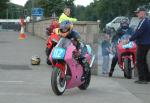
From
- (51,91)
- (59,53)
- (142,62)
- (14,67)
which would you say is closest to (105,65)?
(142,62)

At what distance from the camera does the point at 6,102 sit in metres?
9.93

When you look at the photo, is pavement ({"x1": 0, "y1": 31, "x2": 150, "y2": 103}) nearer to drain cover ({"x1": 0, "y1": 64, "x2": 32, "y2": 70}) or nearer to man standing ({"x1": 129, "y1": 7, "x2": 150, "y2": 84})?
drain cover ({"x1": 0, "y1": 64, "x2": 32, "y2": 70})

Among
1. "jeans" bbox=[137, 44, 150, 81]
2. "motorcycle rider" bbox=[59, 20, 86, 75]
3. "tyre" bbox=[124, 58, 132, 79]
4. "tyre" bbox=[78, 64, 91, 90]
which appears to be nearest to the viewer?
"motorcycle rider" bbox=[59, 20, 86, 75]

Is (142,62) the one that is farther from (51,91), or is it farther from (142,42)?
(51,91)

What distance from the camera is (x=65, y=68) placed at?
11.0m

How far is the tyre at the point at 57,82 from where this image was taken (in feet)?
34.8

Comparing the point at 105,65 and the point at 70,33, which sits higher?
the point at 70,33

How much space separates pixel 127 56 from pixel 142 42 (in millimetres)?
1451

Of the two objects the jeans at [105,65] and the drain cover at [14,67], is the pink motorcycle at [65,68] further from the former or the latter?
the drain cover at [14,67]

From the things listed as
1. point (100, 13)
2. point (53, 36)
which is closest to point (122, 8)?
point (100, 13)

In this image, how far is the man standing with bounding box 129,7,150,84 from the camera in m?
13.0

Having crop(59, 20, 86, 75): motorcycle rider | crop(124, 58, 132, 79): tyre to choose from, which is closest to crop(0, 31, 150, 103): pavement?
crop(124, 58, 132, 79): tyre

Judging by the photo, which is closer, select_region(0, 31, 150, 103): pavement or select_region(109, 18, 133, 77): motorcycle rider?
→ select_region(0, 31, 150, 103): pavement

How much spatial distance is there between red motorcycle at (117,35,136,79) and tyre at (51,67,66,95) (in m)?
3.79
